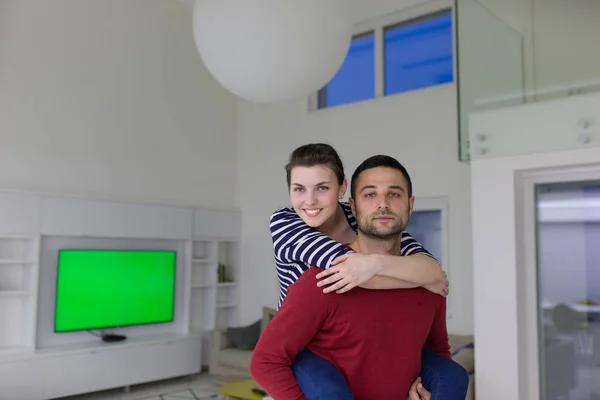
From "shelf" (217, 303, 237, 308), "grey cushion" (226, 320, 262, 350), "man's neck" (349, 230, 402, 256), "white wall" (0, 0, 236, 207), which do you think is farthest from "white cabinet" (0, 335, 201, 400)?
"man's neck" (349, 230, 402, 256)

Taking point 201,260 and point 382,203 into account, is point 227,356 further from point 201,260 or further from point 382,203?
point 382,203

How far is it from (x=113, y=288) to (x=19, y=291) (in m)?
1.00

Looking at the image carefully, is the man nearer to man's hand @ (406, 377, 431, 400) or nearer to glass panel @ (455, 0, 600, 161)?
man's hand @ (406, 377, 431, 400)

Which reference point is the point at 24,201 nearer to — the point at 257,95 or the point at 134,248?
the point at 134,248

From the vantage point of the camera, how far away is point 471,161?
351 cm

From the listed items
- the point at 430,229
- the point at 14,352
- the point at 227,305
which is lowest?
the point at 14,352

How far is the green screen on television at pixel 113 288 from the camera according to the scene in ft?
19.3

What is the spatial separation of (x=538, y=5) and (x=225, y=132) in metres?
4.94

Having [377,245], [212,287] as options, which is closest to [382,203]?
[377,245]

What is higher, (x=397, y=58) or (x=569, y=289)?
(x=397, y=58)

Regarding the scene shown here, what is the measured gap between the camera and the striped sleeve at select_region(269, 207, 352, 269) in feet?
4.85

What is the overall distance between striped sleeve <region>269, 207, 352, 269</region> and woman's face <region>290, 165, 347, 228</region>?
1.6 inches

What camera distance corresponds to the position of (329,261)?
1.44m

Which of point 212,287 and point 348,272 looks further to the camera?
point 212,287
